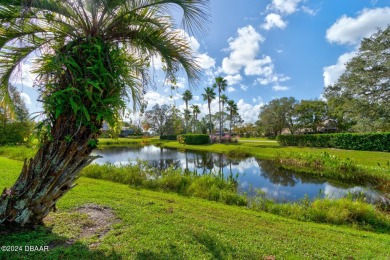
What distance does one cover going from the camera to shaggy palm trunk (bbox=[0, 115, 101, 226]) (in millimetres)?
2680

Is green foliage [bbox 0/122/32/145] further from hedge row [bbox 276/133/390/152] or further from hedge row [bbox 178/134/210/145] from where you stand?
hedge row [bbox 276/133/390/152]

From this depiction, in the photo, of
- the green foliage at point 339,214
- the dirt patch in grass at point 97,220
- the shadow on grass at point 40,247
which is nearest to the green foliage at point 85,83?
the shadow on grass at point 40,247

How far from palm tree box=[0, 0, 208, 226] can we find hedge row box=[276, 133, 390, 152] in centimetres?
2208

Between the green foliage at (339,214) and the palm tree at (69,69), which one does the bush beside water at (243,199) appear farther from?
the palm tree at (69,69)

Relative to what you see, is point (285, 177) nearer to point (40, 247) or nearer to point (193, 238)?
point (193, 238)

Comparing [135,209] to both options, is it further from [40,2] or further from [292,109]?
[292,109]

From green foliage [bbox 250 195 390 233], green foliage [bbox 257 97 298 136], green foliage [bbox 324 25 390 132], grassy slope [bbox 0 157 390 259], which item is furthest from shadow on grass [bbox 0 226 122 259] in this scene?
green foliage [bbox 257 97 298 136]

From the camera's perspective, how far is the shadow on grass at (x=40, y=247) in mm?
2494

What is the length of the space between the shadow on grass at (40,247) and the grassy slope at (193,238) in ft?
0.04

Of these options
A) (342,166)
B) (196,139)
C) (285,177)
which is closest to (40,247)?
(285,177)

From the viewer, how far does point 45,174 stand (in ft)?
8.81

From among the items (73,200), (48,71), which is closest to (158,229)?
(73,200)

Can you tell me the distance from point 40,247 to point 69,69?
240 centimetres

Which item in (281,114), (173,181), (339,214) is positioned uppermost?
(281,114)
